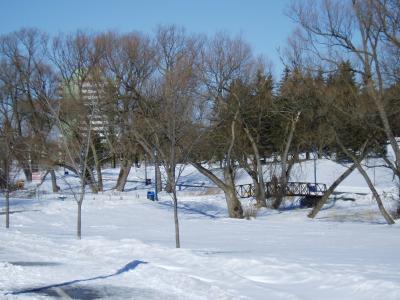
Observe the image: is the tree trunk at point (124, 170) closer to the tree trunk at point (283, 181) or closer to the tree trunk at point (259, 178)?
the tree trunk at point (259, 178)

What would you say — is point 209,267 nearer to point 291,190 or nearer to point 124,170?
point 291,190

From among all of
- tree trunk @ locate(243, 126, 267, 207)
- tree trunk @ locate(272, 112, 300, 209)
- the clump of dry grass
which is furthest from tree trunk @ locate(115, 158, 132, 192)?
tree trunk @ locate(272, 112, 300, 209)

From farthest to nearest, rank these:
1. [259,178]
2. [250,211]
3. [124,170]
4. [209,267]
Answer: [124,170], [259,178], [250,211], [209,267]

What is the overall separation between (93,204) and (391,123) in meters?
17.8

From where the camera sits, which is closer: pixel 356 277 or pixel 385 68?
pixel 356 277

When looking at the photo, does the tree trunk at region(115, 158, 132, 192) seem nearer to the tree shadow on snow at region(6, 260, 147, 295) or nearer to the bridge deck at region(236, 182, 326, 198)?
the bridge deck at region(236, 182, 326, 198)

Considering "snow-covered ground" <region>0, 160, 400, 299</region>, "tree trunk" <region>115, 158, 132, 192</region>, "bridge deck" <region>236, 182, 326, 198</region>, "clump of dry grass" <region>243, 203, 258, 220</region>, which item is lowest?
"clump of dry grass" <region>243, 203, 258, 220</region>

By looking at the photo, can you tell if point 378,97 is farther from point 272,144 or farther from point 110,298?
point 110,298

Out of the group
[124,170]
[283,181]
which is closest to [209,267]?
[283,181]

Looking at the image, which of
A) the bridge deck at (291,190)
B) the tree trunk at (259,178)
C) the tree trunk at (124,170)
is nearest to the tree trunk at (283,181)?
the bridge deck at (291,190)

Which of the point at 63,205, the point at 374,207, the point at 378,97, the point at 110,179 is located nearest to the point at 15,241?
the point at 63,205

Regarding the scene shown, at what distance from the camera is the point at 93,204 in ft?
114

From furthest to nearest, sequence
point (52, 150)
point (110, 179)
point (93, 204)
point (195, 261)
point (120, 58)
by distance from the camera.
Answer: point (110, 179) < point (52, 150) < point (120, 58) < point (93, 204) < point (195, 261)

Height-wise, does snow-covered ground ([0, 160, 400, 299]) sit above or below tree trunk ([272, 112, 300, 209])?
below
